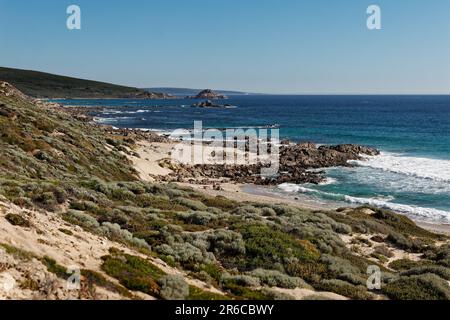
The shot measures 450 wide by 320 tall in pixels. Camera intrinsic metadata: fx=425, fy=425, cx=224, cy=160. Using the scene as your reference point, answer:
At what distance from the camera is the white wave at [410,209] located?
31663 mm

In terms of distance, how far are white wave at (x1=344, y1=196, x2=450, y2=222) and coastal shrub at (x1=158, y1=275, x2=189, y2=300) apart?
26.2 meters

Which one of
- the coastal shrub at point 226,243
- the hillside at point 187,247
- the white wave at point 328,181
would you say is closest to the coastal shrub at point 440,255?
the hillside at point 187,247

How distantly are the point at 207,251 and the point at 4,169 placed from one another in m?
13.7

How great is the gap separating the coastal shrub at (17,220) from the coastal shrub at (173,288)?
4368mm

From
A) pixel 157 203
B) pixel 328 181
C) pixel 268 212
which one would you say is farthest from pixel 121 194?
pixel 328 181

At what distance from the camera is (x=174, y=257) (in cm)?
1409

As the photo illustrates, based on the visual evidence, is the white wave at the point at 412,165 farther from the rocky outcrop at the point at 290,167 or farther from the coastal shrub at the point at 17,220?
the coastal shrub at the point at 17,220

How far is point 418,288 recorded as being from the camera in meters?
13.9

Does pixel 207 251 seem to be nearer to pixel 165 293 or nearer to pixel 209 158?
pixel 165 293

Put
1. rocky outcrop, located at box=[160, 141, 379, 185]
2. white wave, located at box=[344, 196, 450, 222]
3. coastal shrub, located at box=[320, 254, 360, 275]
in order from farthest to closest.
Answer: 1. rocky outcrop, located at box=[160, 141, 379, 185]
2. white wave, located at box=[344, 196, 450, 222]
3. coastal shrub, located at box=[320, 254, 360, 275]

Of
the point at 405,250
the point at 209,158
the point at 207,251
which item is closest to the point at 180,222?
the point at 207,251

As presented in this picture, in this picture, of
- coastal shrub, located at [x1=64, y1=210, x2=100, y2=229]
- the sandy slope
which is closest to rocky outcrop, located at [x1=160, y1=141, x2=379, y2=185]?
coastal shrub, located at [x1=64, y1=210, x2=100, y2=229]

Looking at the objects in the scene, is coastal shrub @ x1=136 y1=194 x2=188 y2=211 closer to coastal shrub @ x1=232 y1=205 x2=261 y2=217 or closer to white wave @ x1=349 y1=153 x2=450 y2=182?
coastal shrub @ x1=232 y1=205 x2=261 y2=217

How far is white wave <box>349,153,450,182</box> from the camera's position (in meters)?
46.5
